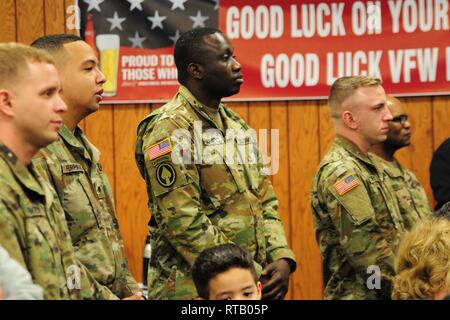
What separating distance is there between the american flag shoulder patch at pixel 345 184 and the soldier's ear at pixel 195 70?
0.82 m

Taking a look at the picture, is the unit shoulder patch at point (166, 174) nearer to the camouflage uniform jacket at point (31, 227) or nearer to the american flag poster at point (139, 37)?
the camouflage uniform jacket at point (31, 227)

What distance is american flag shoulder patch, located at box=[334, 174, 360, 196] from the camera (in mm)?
3945

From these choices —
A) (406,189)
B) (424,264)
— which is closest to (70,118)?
(424,264)

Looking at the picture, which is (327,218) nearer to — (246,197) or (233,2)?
(246,197)

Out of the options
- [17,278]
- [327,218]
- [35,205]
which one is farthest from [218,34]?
[17,278]

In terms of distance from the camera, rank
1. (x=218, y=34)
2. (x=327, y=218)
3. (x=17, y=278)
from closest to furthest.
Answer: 1. (x=17, y=278)
2. (x=218, y=34)
3. (x=327, y=218)

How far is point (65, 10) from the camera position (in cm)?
535

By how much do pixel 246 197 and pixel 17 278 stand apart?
4.57 feet

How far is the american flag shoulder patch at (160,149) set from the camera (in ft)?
10.9

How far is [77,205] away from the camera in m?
2.95

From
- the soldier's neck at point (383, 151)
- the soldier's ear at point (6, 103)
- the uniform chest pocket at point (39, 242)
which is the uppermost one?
the soldier's neck at point (383, 151)

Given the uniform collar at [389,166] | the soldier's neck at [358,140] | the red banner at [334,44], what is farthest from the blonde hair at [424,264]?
the red banner at [334,44]

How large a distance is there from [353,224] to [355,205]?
8 centimetres

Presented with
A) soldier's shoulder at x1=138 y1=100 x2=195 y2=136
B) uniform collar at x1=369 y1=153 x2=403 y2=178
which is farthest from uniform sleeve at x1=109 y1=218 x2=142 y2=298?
uniform collar at x1=369 y1=153 x2=403 y2=178
